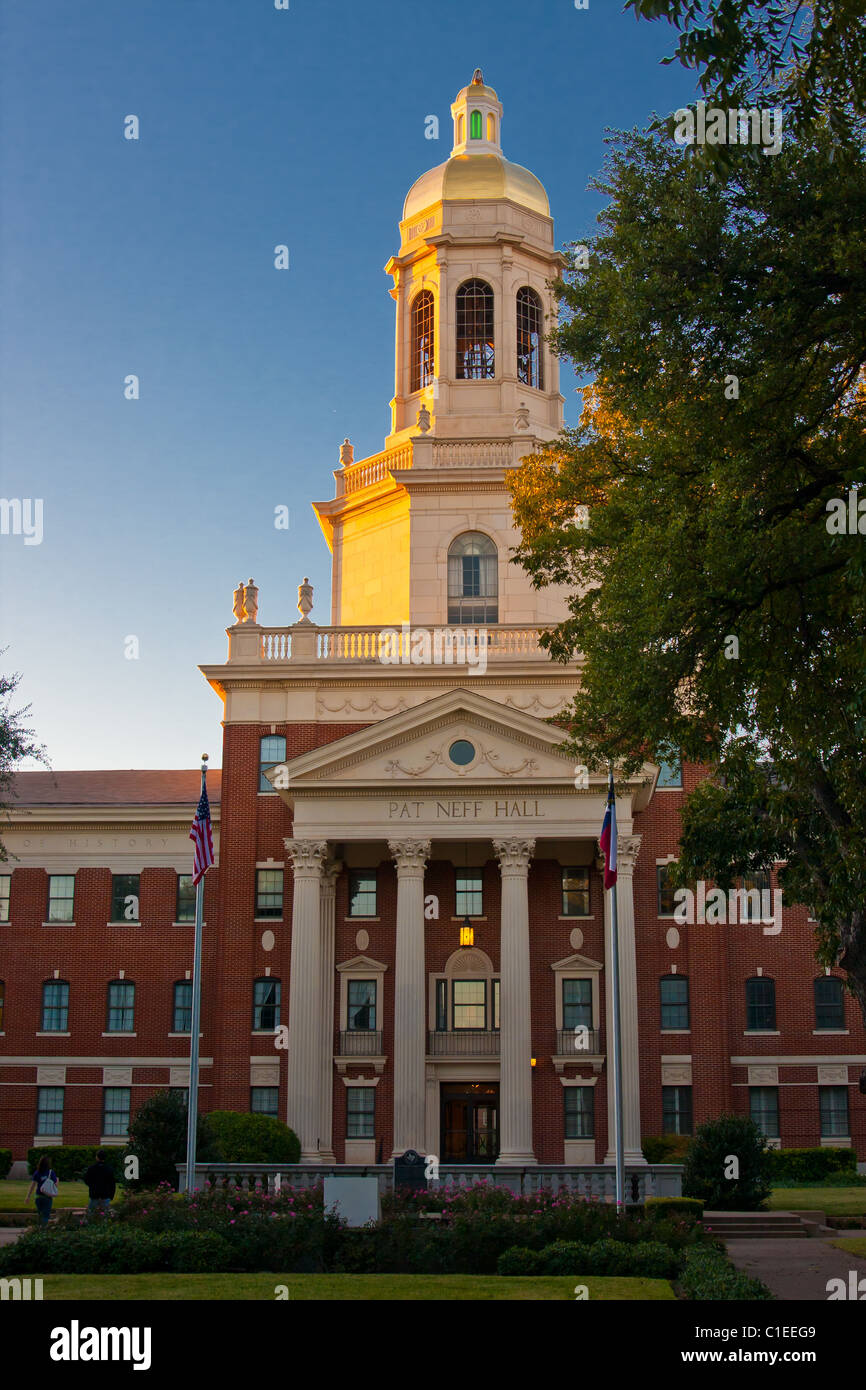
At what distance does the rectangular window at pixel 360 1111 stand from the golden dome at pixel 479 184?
1222 inches

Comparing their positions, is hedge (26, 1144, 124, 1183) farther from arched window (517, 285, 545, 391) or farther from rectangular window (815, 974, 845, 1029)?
arched window (517, 285, 545, 391)

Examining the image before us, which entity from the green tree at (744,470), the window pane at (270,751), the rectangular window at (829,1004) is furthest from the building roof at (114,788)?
the green tree at (744,470)

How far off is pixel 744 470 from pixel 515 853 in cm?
2373

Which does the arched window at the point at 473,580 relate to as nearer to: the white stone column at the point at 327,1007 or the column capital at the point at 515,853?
the column capital at the point at 515,853

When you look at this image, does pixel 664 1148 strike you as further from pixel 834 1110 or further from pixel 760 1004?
pixel 834 1110

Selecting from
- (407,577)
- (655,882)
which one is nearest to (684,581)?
(655,882)

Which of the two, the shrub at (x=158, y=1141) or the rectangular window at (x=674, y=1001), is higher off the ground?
the rectangular window at (x=674, y=1001)

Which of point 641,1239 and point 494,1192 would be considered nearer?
point 641,1239

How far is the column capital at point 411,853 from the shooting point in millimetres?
43219

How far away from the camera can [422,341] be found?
54906 millimetres

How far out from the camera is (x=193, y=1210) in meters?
23.6
